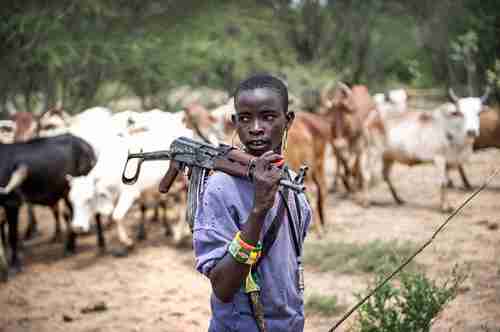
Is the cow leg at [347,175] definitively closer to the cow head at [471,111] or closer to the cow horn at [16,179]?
the cow head at [471,111]

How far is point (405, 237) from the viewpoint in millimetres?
7852

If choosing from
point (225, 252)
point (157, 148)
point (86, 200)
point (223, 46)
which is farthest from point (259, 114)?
point (223, 46)

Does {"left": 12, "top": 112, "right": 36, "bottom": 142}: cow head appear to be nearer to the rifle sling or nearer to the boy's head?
the boy's head

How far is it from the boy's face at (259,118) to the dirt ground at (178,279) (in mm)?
2294

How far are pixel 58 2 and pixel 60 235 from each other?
454cm

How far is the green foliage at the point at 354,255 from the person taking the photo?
651 cm

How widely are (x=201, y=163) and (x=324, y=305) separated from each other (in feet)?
11.2

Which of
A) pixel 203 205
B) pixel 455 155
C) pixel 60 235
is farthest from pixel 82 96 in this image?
pixel 203 205

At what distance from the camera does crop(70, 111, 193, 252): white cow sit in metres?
7.46

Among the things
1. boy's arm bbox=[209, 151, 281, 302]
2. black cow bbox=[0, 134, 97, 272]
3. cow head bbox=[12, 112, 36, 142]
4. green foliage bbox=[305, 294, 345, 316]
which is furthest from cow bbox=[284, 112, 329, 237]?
boy's arm bbox=[209, 151, 281, 302]

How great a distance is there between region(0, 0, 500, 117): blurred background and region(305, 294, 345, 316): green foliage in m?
3.31

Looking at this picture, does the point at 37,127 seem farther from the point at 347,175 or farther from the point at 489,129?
the point at 489,129

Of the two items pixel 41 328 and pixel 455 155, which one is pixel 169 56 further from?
pixel 41 328

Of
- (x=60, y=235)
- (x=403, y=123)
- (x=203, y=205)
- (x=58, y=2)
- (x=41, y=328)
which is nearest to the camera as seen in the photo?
(x=203, y=205)
